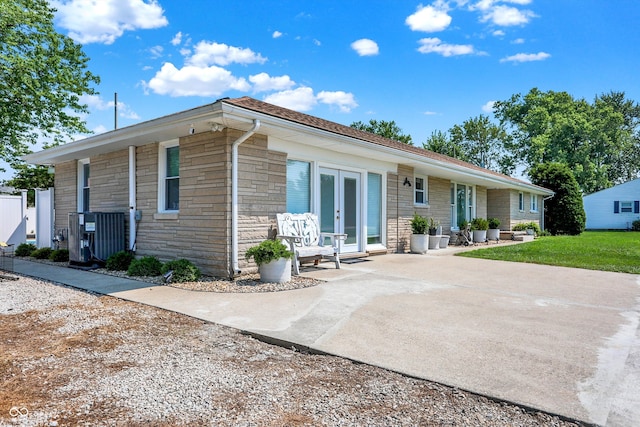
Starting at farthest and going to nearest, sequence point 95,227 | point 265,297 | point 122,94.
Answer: point 122,94 → point 95,227 → point 265,297

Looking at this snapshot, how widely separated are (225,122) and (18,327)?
377 cm

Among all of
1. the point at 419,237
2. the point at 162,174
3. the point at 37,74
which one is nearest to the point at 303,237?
the point at 162,174

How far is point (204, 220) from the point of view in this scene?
6.86 m

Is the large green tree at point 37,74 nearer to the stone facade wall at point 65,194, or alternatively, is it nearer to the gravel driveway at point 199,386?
the stone facade wall at point 65,194

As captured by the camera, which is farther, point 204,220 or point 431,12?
point 431,12

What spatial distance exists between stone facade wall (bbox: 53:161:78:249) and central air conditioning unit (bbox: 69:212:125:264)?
2.78m

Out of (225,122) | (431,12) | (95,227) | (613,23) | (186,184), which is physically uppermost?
(613,23)

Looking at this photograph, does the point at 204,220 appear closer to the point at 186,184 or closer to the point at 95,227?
the point at 186,184

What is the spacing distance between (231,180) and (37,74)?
28.5 feet

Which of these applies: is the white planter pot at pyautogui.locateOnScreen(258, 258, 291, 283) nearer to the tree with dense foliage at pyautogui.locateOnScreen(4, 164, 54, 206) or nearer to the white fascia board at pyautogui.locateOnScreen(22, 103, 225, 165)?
the white fascia board at pyautogui.locateOnScreen(22, 103, 225, 165)

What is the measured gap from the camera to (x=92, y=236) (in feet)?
26.5

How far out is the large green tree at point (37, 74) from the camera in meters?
10.2

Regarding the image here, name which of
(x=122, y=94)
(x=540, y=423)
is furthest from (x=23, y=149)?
→ (x=540, y=423)

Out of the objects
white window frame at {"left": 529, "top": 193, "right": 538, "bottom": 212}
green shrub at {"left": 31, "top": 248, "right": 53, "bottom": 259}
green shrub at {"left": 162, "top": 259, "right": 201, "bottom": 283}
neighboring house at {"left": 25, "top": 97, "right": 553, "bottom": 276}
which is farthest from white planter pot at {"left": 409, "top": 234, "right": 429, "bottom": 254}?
white window frame at {"left": 529, "top": 193, "right": 538, "bottom": 212}
